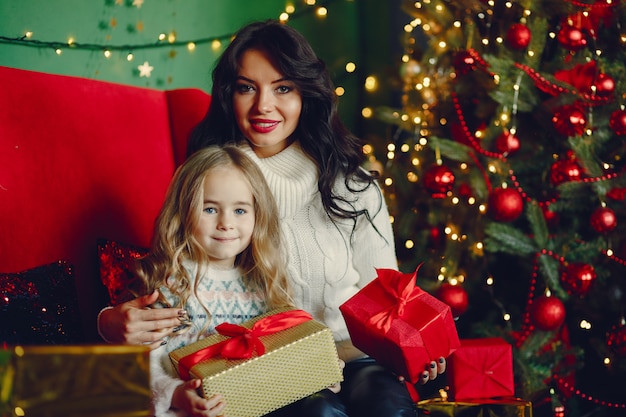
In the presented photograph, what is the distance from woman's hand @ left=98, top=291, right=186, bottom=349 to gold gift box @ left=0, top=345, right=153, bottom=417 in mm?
475

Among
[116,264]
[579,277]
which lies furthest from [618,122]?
[116,264]

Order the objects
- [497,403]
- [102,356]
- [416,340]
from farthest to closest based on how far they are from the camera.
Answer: [497,403] → [416,340] → [102,356]

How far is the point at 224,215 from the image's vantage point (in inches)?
66.9

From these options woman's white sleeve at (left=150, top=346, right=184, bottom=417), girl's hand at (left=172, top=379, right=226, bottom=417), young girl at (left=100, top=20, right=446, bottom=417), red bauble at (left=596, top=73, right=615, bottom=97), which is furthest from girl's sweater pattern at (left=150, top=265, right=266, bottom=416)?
red bauble at (left=596, top=73, right=615, bottom=97)

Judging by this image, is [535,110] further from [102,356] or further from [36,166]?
[102,356]

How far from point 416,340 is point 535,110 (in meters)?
1.30

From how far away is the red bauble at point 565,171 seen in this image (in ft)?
7.75

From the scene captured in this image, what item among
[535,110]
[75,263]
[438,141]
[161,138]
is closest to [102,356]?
[75,263]

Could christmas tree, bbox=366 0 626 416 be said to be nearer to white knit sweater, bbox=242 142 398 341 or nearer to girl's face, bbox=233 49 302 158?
white knit sweater, bbox=242 142 398 341

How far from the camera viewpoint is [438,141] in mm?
2537

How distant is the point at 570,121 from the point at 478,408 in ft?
3.49

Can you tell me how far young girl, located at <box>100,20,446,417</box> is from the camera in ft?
6.32

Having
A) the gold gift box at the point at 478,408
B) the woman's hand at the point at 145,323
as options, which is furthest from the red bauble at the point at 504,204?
the woman's hand at the point at 145,323

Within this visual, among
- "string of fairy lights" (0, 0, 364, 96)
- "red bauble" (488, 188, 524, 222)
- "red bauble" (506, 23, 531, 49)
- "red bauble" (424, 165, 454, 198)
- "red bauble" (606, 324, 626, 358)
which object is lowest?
"red bauble" (606, 324, 626, 358)
